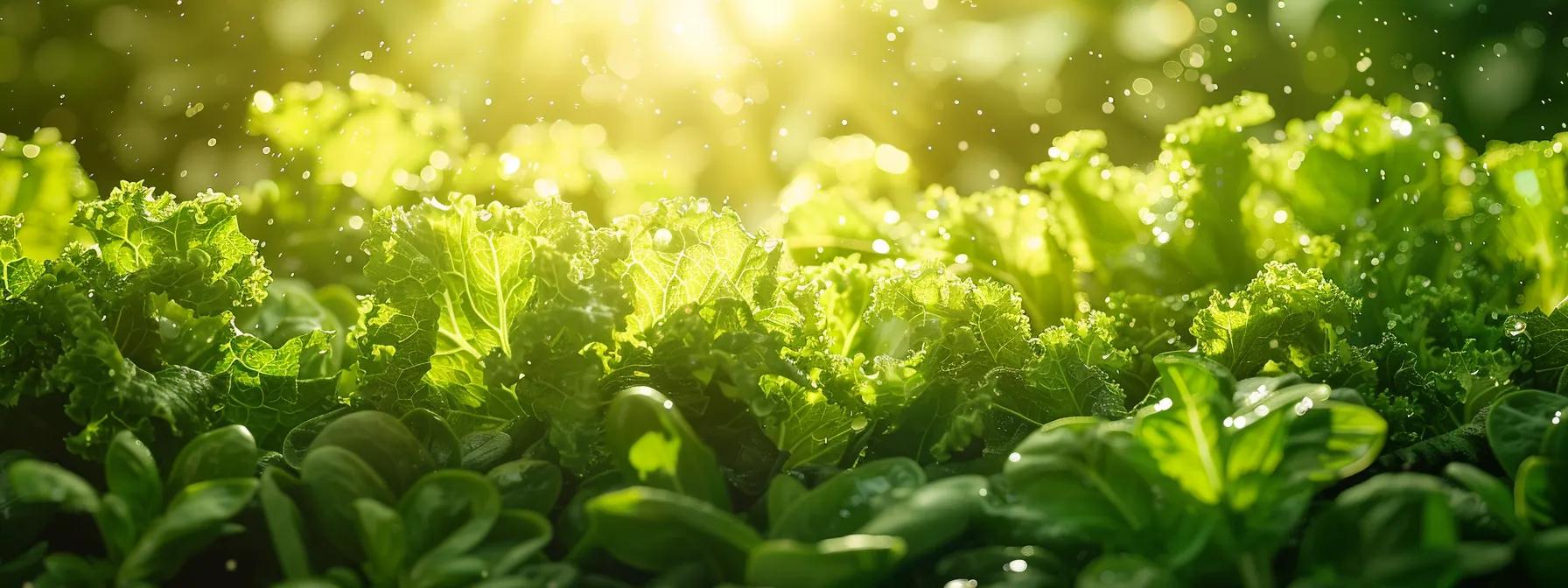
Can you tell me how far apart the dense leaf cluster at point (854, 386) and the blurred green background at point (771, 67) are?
5.77 feet

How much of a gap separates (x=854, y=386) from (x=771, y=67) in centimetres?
290

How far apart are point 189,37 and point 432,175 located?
7.80 feet

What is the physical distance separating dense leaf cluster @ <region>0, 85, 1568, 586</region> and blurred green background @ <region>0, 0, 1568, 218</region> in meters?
1.76

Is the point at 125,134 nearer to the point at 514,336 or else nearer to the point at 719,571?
the point at 514,336

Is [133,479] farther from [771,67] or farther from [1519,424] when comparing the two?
[771,67]

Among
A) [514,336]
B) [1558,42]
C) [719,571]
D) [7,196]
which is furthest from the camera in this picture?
[1558,42]

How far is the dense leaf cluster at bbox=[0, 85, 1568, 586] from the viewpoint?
1.95ft

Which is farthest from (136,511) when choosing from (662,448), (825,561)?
(825,561)

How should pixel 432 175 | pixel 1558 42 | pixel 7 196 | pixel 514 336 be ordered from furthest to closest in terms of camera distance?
pixel 1558 42
pixel 432 175
pixel 7 196
pixel 514 336

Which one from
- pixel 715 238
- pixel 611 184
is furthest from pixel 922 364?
pixel 611 184

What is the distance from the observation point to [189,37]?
3324mm

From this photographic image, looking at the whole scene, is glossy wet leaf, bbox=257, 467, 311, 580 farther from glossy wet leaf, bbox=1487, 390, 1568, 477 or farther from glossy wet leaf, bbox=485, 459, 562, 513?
glossy wet leaf, bbox=1487, 390, 1568, 477

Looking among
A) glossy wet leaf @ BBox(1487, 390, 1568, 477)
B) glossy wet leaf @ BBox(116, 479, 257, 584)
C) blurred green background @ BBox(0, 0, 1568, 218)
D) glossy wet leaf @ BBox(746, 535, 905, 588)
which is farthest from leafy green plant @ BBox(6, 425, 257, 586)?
blurred green background @ BBox(0, 0, 1568, 218)

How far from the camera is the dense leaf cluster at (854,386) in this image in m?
0.59
